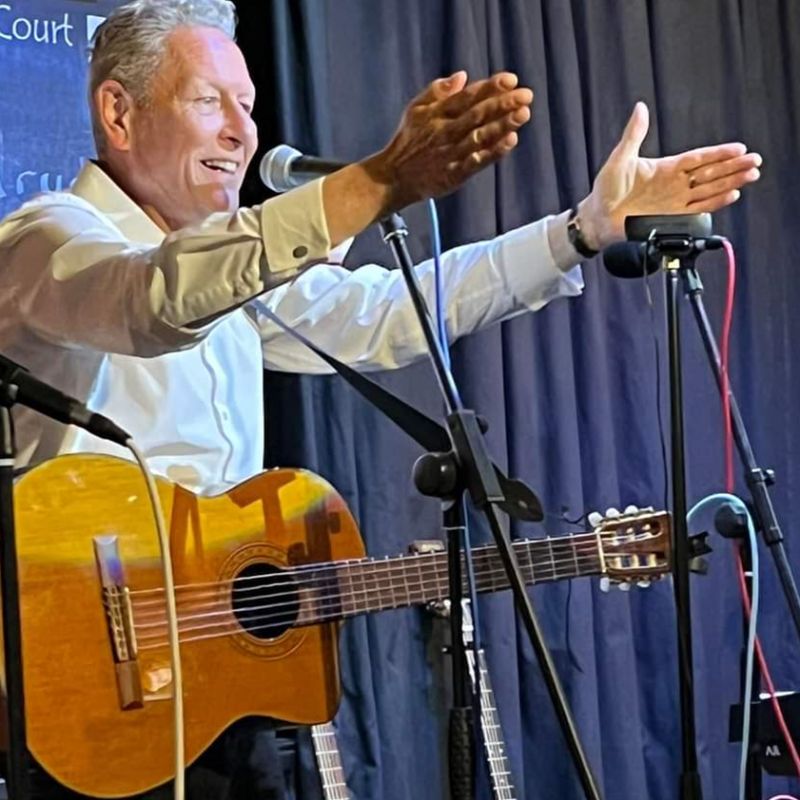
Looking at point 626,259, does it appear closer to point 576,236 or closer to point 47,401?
point 576,236

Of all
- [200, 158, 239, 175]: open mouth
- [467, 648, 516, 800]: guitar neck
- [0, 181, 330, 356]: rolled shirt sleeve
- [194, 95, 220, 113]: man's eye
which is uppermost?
[194, 95, 220, 113]: man's eye

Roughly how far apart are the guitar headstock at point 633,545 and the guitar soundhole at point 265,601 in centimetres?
46

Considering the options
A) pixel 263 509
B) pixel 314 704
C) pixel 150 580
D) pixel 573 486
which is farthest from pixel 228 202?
pixel 573 486

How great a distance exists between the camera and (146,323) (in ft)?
4.55

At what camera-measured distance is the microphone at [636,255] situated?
1.68m

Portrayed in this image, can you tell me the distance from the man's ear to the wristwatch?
637mm

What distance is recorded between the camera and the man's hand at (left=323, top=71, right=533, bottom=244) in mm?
1290

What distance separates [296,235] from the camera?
4.50 ft

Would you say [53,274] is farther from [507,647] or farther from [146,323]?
[507,647]

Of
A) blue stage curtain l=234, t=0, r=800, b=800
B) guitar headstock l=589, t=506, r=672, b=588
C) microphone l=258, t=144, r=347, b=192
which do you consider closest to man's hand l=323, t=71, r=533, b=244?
microphone l=258, t=144, r=347, b=192

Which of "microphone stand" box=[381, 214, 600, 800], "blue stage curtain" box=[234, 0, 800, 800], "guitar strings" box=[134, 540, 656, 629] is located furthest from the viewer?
"blue stage curtain" box=[234, 0, 800, 800]

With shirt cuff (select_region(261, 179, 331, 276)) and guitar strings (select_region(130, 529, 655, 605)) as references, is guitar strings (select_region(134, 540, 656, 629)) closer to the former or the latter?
guitar strings (select_region(130, 529, 655, 605))

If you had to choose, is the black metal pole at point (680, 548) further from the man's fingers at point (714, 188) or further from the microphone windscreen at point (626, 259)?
the man's fingers at point (714, 188)

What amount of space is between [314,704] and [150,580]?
289 mm
